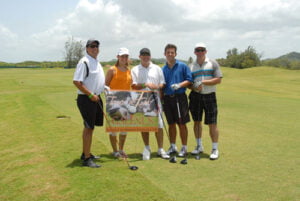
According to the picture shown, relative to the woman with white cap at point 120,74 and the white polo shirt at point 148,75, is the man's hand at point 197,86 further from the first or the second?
the woman with white cap at point 120,74

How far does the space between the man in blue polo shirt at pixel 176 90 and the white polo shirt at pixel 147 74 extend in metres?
0.19

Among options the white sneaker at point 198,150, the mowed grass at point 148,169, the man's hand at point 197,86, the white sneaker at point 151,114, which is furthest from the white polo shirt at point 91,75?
the white sneaker at point 198,150

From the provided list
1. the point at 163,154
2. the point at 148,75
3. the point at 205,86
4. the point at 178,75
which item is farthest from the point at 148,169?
the point at 205,86

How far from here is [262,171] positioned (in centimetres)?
482

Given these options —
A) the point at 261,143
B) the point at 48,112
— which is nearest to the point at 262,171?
the point at 261,143

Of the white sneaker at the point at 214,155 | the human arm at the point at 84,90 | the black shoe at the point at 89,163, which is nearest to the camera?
the human arm at the point at 84,90

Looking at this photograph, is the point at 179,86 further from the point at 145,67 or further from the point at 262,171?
the point at 262,171

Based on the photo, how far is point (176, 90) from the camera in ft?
19.2

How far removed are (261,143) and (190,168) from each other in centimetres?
240

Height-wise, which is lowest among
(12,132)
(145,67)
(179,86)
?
(12,132)

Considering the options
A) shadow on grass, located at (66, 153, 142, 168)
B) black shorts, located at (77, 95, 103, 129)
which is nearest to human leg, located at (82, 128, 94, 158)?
black shorts, located at (77, 95, 103, 129)

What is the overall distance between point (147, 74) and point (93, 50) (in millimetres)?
1170

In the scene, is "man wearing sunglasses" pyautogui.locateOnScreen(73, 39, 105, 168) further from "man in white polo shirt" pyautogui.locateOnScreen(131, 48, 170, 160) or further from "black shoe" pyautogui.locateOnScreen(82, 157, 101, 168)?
"man in white polo shirt" pyautogui.locateOnScreen(131, 48, 170, 160)

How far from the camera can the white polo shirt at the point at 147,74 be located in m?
5.77
